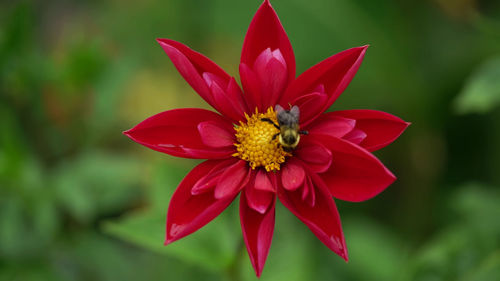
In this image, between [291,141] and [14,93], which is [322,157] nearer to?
[291,141]

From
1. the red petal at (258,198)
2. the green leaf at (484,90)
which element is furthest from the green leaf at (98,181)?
the green leaf at (484,90)

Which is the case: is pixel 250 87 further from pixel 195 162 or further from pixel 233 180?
pixel 195 162

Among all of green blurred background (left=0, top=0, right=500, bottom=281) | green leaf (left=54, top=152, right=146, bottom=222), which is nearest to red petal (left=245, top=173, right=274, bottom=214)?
green blurred background (left=0, top=0, right=500, bottom=281)

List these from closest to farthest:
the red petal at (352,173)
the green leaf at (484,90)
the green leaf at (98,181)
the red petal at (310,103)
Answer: the red petal at (352,173), the red petal at (310,103), the green leaf at (484,90), the green leaf at (98,181)

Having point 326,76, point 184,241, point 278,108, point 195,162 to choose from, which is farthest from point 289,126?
point 195,162

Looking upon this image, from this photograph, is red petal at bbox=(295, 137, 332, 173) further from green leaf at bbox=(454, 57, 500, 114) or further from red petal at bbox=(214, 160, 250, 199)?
green leaf at bbox=(454, 57, 500, 114)

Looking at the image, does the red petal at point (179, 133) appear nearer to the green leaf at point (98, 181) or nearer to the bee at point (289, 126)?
the bee at point (289, 126)

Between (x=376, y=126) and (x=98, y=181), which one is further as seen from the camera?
(x=98, y=181)
